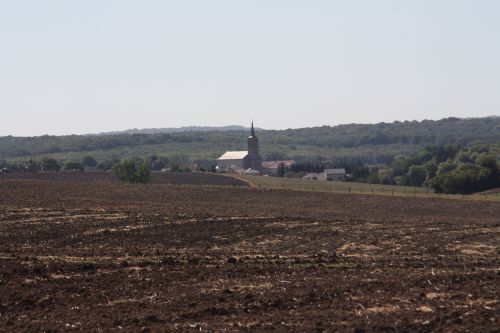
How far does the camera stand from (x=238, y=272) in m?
24.1

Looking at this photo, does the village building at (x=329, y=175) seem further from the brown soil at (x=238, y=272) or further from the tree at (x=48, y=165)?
the brown soil at (x=238, y=272)

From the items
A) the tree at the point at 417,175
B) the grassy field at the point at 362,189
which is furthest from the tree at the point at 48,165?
the tree at the point at 417,175

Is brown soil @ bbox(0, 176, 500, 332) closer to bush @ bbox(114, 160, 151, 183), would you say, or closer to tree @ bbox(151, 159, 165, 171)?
bush @ bbox(114, 160, 151, 183)

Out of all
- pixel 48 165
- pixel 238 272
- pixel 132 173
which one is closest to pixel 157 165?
pixel 48 165

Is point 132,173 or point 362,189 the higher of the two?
point 132,173

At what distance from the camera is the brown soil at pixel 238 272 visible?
683 inches

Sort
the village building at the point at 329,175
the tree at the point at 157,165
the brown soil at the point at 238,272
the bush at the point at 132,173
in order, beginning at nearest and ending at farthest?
the brown soil at the point at 238,272 < the bush at the point at 132,173 < the village building at the point at 329,175 < the tree at the point at 157,165

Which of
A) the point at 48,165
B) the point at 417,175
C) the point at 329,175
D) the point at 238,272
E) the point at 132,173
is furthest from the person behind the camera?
the point at 329,175

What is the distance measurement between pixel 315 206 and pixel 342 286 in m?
46.3

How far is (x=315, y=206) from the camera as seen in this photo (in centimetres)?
6719

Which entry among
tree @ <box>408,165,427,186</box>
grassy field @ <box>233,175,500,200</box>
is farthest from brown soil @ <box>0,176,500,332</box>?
tree @ <box>408,165,427,186</box>

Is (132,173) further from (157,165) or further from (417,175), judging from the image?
(157,165)

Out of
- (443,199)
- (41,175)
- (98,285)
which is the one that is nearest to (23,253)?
(98,285)

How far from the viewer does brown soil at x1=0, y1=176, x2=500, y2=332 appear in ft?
56.9
